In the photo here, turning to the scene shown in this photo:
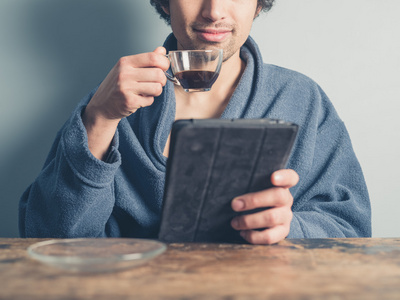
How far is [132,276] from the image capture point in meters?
0.62

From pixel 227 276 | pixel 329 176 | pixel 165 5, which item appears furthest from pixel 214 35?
pixel 227 276

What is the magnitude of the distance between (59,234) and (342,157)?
0.88m

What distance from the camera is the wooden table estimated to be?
0.56 m

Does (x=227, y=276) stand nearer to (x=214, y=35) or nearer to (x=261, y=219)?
(x=261, y=219)

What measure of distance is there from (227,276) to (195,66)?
2.06ft

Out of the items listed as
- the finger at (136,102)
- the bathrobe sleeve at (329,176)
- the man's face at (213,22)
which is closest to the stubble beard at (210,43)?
the man's face at (213,22)

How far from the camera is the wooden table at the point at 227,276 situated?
0.56m

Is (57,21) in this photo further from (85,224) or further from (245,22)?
(85,224)

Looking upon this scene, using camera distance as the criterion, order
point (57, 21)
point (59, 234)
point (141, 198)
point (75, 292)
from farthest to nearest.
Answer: point (57, 21) < point (141, 198) < point (59, 234) < point (75, 292)

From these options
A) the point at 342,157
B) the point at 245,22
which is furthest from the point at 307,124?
the point at 245,22

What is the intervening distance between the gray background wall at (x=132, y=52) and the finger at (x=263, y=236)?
85 centimetres

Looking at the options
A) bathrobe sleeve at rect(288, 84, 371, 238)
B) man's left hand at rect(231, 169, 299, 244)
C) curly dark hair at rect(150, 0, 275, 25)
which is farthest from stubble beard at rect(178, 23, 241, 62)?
man's left hand at rect(231, 169, 299, 244)

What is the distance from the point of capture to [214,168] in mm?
774

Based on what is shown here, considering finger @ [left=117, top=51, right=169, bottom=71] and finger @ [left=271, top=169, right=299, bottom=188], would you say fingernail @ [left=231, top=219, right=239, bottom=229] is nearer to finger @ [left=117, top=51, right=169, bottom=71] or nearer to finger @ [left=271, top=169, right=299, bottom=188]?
finger @ [left=271, top=169, right=299, bottom=188]
